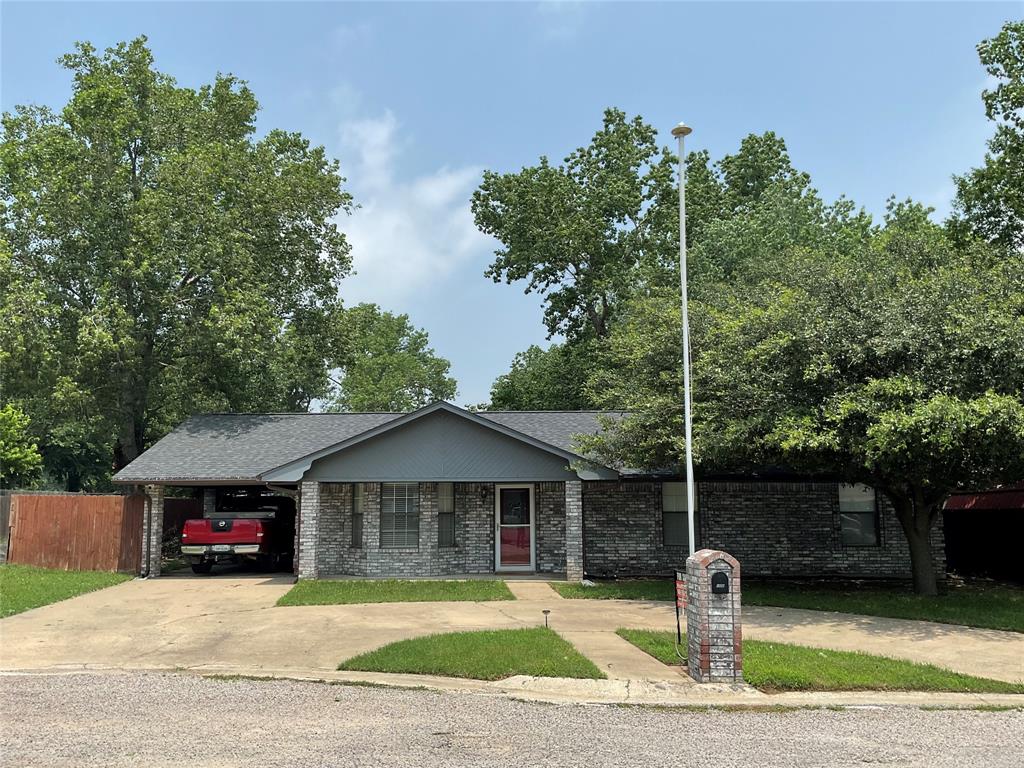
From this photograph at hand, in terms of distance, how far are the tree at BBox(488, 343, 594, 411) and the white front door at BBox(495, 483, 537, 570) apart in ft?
46.7

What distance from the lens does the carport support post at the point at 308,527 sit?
57.2 ft

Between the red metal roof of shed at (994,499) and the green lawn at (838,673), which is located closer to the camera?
the green lawn at (838,673)

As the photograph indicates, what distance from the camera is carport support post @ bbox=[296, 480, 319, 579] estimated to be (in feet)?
57.2

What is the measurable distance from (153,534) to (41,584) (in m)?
2.95

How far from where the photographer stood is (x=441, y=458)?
707 inches

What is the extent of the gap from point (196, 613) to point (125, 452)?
50.7 ft

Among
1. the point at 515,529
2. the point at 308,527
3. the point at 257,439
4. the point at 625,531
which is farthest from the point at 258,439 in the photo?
the point at 625,531

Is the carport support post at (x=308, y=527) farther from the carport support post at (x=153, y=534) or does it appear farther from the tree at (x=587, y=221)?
the tree at (x=587, y=221)

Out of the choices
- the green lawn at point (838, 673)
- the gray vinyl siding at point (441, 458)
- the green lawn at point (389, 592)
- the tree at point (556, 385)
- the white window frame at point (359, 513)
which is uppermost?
the tree at point (556, 385)

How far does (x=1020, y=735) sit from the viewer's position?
6.72 m

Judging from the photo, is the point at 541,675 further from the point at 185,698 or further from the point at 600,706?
the point at 185,698

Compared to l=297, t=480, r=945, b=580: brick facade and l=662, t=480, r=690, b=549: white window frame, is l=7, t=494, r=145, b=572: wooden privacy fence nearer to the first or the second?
l=297, t=480, r=945, b=580: brick facade

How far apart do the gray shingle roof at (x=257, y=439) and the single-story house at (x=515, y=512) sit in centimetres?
11

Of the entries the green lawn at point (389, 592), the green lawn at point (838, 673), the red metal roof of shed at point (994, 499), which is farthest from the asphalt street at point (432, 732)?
the red metal roof of shed at point (994, 499)
